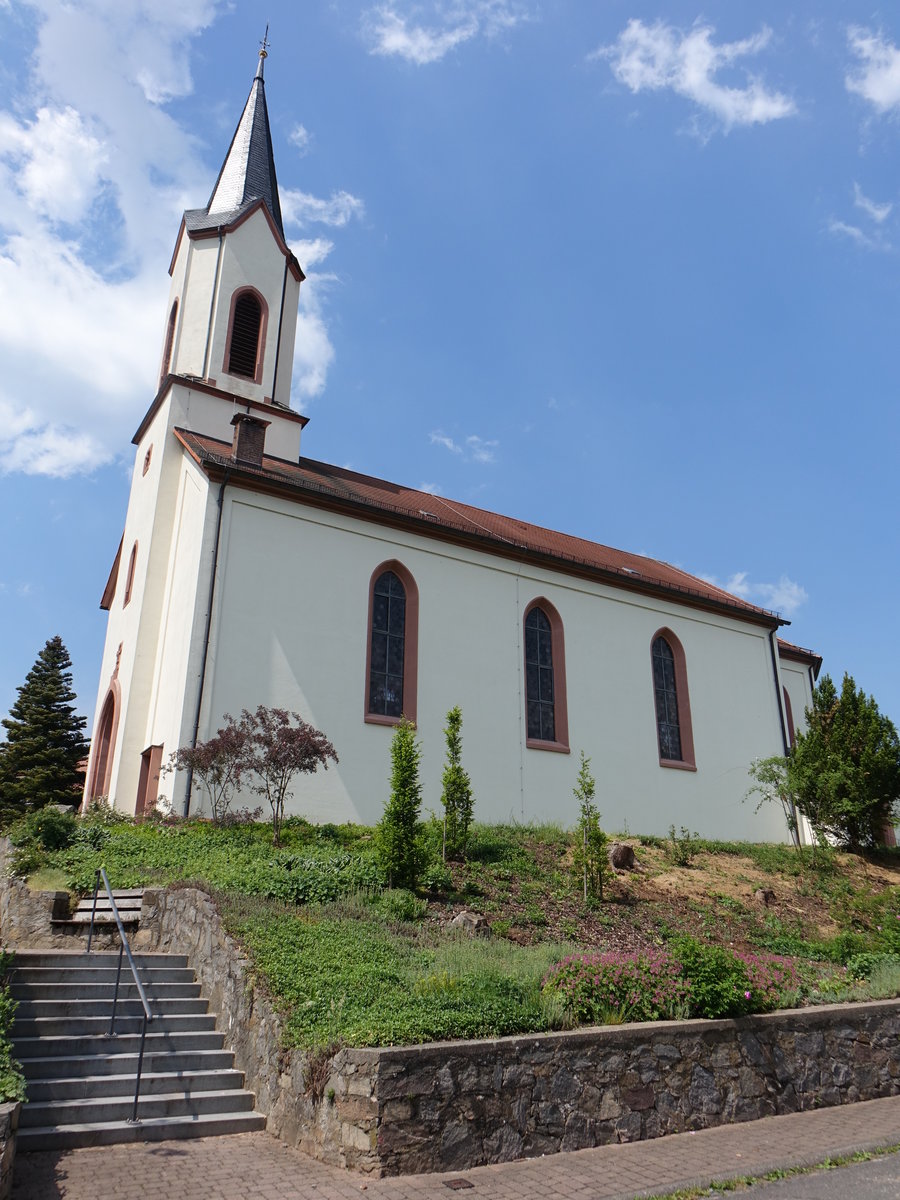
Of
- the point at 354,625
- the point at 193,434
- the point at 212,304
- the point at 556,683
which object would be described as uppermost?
the point at 212,304

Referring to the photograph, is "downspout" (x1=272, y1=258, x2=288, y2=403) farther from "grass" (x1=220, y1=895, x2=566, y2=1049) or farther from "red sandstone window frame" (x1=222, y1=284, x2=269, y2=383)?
"grass" (x1=220, y1=895, x2=566, y2=1049)

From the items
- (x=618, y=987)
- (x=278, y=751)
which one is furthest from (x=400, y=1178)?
(x=278, y=751)

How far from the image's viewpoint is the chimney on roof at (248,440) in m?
18.6

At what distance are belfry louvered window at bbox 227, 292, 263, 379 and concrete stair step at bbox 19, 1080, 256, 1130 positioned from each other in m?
18.1

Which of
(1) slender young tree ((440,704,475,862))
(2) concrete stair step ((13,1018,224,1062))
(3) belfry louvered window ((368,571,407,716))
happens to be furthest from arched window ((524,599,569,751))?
(2) concrete stair step ((13,1018,224,1062))

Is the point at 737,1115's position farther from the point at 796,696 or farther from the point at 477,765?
the point at 796,696

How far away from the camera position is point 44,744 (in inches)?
1123

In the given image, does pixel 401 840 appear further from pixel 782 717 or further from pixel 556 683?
pixel 782 717

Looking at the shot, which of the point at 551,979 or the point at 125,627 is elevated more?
the point at 125,627

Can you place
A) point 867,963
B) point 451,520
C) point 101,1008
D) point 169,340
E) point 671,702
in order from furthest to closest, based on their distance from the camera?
point 169,340 → point 671,702 → point 451,520 → point 867,963 → point 101,1008

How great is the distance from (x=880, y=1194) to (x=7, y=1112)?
5.35 m

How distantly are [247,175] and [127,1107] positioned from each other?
2457cm

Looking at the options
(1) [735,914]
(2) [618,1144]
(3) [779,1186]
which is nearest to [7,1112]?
(2) [618,1144]

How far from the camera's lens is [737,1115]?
25.5 feet
